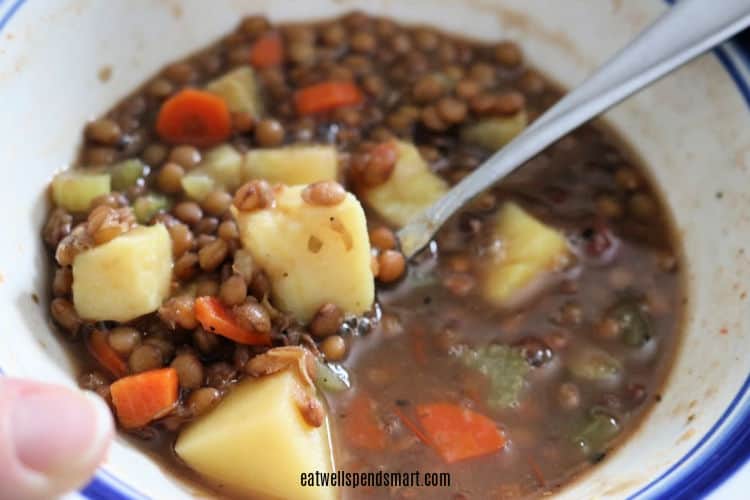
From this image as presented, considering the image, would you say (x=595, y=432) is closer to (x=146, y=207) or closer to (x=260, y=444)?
(x=260, y=444)

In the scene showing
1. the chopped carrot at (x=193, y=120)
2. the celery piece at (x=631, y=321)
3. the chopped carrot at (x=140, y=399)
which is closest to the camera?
the chopped carrot at (x=140, y=399)

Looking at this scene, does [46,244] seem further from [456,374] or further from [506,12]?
[506,12]

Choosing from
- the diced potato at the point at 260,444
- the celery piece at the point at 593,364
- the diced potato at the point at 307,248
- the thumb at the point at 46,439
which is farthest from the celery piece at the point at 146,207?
the celery piece at the point at 593,364

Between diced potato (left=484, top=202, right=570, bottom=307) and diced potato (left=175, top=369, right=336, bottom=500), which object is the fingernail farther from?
diced potato (left=484, top=202, right=570, bottom=307)

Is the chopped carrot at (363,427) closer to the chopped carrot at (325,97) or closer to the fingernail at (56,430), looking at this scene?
the fingernail at (56,430)

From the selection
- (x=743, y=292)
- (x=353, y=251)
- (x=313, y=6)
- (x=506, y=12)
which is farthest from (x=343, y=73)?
(x=743, y=292)

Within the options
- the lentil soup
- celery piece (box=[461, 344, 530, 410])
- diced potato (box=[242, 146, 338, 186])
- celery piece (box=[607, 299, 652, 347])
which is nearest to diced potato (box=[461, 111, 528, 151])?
the lentil soup

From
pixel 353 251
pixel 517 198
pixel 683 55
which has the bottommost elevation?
pixel 517 198
